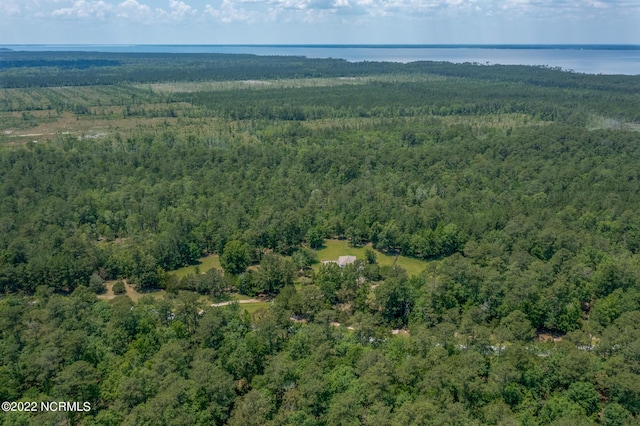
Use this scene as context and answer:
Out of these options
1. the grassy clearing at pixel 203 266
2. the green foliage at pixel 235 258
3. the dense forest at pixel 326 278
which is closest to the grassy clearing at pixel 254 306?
the dense forest at pixel 326 278

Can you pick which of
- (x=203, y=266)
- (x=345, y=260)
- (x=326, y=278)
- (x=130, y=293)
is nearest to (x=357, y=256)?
(x=345, y=260)

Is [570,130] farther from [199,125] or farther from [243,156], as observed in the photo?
[199,125]

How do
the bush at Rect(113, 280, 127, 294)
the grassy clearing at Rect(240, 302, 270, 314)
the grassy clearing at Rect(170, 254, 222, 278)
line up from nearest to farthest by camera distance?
the grassy clearing at Rect(240, 302, 270, 314) < the bush at Rect(113, 280, 127, 294) < the grassy clearing at Rect(170, 254, 222, 278)

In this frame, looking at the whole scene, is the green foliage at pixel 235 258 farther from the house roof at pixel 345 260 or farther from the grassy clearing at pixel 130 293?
the house roof at pixel 345 260

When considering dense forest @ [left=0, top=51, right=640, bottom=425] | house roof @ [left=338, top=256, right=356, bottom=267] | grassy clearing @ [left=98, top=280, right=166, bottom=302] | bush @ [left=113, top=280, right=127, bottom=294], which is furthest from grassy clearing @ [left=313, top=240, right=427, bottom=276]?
bush @ [left=113, top=280, right=127, bottom=294]

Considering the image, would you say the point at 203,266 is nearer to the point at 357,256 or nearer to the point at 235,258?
the point at 235,258

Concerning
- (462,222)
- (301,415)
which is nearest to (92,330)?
(301,415)

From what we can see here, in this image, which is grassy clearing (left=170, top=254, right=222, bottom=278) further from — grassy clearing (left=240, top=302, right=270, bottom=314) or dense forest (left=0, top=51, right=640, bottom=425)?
grassy clearing (left=240, top=302, right=270, bottom=314)
